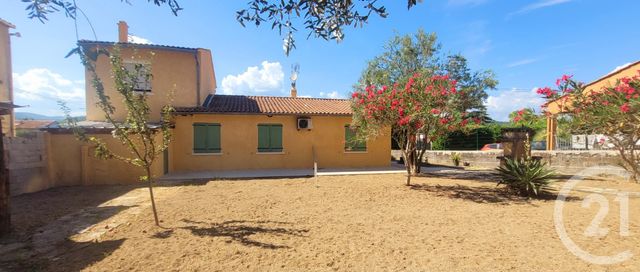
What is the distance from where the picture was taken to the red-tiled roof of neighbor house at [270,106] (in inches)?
523

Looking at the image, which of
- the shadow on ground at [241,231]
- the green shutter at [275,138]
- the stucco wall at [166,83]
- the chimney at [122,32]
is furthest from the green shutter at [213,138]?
the shadow on ground at [241,231]

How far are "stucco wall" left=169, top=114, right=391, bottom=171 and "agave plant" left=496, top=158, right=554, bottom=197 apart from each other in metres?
7.45

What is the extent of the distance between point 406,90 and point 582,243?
17.7 feet

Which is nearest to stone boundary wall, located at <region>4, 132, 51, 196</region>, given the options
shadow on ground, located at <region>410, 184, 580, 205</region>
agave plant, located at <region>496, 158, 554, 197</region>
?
shadow on ground, located at <region>410, 184, 580, 205</region>

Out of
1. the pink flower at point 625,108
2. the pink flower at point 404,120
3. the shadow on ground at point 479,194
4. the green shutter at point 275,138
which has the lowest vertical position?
the shadow on ground at point 479,194

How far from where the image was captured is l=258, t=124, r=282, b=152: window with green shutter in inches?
545

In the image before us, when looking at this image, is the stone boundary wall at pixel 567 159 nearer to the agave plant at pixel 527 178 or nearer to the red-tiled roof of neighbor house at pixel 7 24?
the agave plant at pixel 527 178

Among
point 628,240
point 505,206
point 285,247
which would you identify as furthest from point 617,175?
point 285,247

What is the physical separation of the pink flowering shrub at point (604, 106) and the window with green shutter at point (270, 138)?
10.9m

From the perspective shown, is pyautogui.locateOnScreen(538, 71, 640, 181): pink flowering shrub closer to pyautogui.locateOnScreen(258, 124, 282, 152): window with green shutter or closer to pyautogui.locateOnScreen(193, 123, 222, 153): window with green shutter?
pyautogui.locateOnScreen(258, 124, 282, 152): window with green shutter

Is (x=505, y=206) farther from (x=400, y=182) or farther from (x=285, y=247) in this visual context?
(x=285, y=247)

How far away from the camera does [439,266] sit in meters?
3.58

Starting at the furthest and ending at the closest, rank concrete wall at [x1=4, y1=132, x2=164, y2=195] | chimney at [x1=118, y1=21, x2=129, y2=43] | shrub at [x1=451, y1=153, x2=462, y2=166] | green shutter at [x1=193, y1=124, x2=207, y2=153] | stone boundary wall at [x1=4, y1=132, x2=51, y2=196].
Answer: shrub at [x1=451, y1=153, x2=462, y2=166] < chimney at [x1=118, y1=21, x2=129, y2=43] < green shutter at [x1=193, y1=124, x2=207, y2=153] < concrete wall at [x1=4, y1=132, x2=164, y2=195] < stone boundary wall at [x1=4, y1=132, x2=51, y2=196]

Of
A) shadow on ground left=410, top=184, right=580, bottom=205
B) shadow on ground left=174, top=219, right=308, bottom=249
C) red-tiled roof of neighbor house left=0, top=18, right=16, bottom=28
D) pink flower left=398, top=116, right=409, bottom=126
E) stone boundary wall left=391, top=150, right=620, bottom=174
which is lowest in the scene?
shadow on ground left=410, top=184, right=580, bottom=205
